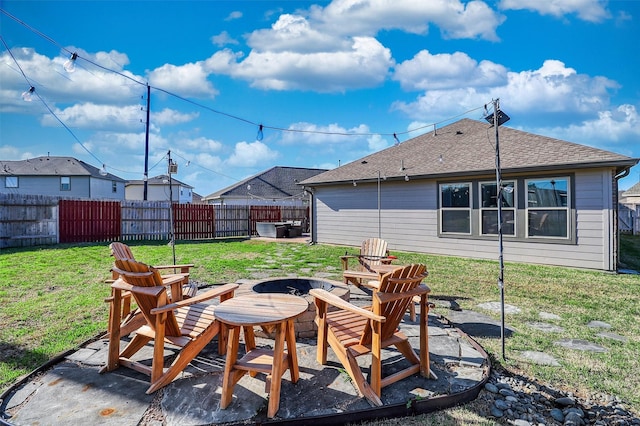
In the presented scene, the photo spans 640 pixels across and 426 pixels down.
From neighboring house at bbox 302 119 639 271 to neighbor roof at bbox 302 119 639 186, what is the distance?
0.02 meters

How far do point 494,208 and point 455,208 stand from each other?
985mm

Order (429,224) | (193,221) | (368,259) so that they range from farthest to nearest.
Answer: (193,221) < (429,224) < (368,259)

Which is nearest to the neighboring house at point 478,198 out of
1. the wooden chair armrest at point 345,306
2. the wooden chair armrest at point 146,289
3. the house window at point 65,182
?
the wooden chair armrest at point 345,306

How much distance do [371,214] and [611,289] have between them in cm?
631

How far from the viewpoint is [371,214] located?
36.7ft

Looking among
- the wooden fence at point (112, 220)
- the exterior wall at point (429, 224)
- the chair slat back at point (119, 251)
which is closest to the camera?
the chair slat back at point (119, 251)

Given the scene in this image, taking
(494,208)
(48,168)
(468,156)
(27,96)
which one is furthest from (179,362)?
(48,168)

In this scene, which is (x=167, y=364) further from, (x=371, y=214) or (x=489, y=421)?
(x=371, y=214)

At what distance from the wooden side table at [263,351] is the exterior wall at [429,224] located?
7.44m

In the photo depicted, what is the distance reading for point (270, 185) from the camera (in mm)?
25844

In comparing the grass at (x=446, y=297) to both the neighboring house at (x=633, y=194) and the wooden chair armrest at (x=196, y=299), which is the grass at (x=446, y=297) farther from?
the neighboring house at (x=633, y=194)

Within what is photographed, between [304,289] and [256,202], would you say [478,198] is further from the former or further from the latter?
[256,202]

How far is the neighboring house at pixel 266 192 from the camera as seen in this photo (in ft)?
80.5

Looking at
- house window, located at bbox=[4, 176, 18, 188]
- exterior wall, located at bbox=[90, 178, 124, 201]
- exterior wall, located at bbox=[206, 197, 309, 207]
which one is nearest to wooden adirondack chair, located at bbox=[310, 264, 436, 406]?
exterior wall, located at bbox=[206, 197, 309, 207]
